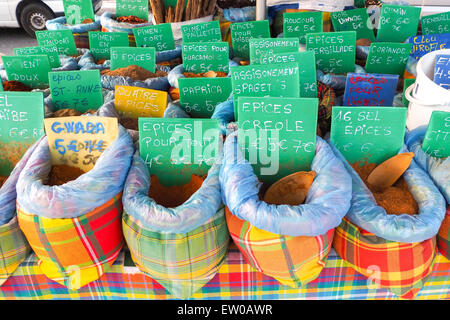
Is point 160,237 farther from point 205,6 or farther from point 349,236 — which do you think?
point 205,6

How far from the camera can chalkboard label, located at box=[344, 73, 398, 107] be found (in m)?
1.39

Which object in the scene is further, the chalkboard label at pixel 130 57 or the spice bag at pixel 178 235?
the chalkboard label at pixel 130 57

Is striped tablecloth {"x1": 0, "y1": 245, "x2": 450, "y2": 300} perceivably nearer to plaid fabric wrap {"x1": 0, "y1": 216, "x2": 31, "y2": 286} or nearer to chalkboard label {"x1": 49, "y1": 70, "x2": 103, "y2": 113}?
plaid fabric wrap {"x1": 0, "y1": 216, "x2": 31, "y2": 286}

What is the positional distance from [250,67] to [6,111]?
0.83 meters

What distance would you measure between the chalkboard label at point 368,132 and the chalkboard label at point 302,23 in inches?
47.3

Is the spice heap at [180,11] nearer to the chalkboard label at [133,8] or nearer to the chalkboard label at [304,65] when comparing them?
the chalkboard label at [133,8]

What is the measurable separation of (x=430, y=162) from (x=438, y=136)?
0.09m

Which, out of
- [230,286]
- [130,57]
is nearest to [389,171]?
[230,286]

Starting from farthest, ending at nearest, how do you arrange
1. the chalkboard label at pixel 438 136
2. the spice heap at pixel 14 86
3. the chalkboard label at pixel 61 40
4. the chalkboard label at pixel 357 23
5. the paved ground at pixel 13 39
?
the paved ground at pixel 13 39 → the chalkboard label at pixel 357 23 → the chalkboard label at pixel 61 40 → the spice heap at pixel 14 86 → the chalkboard label at pixel 438 136

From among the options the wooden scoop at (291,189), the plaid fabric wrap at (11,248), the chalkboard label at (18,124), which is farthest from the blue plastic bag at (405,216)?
the chalkboard label at (18,124)

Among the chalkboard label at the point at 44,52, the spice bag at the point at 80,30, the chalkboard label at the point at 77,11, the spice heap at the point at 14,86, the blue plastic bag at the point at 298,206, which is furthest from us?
the chalkboard label at the point at 77,11

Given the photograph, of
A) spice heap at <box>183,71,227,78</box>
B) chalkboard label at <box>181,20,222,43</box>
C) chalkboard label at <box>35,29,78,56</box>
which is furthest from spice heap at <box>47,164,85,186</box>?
chalkboard label at <box>35,29,78,56</box>

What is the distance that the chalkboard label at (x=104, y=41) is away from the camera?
2096 millimetres
